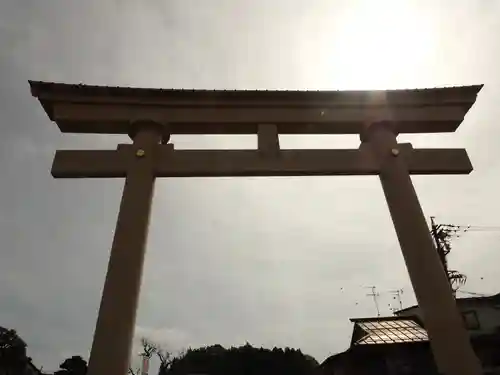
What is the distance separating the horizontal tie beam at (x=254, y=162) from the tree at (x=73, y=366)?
2749 cm

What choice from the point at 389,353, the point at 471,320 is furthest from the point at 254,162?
the point at 471,320

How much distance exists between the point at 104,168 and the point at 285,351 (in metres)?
24.4

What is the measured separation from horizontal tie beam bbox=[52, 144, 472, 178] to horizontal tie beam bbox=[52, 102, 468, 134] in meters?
0.41

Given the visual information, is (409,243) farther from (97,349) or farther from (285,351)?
(285,351)

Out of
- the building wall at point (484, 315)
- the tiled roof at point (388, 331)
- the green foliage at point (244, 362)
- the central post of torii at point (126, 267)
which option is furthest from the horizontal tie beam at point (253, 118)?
the green foliage at point (244, 362)

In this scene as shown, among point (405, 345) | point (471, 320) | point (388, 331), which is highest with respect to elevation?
point (471, 320)

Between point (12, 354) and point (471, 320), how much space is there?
20.8 m

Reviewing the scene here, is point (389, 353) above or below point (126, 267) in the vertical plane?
above

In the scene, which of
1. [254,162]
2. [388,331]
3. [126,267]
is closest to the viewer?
[126,267]

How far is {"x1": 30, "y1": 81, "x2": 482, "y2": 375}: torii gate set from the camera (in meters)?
4.29

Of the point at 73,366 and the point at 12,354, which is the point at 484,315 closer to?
the point at 12,354

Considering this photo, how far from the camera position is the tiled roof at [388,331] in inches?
480

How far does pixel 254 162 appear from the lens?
504 cm

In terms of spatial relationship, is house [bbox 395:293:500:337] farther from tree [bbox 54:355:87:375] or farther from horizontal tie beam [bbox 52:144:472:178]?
tree [bbox 54:355:87:375]
